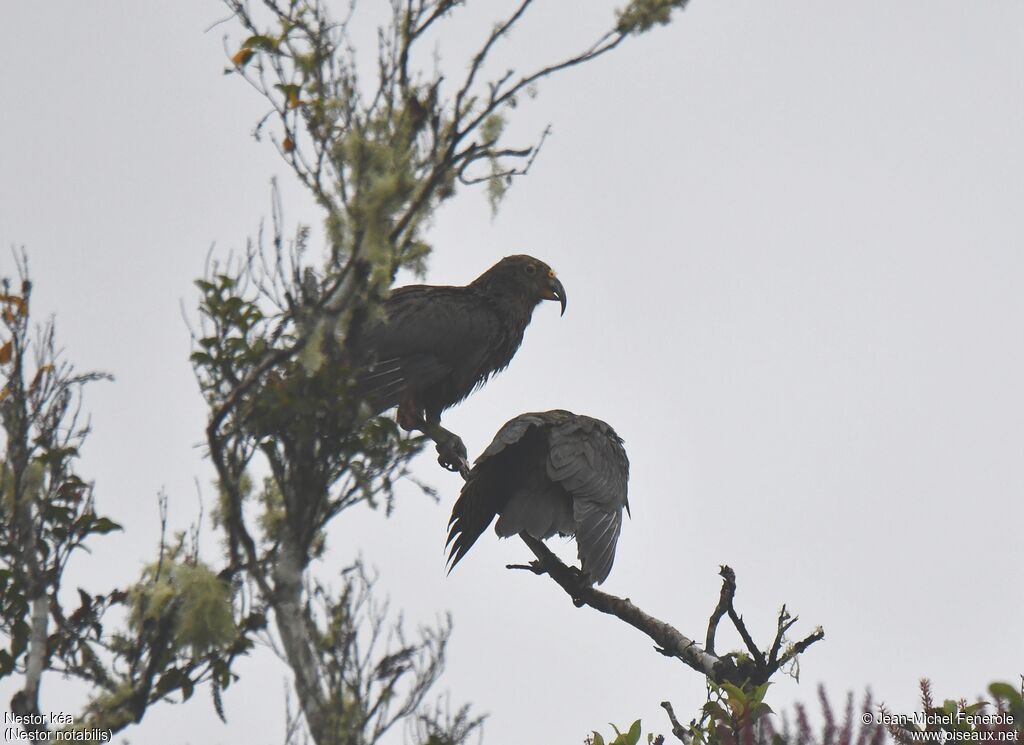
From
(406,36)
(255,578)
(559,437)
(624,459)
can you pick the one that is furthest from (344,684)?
(624,459)

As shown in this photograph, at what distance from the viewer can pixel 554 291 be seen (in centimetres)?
956

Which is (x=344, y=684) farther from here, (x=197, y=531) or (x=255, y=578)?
(x=197, y=531)

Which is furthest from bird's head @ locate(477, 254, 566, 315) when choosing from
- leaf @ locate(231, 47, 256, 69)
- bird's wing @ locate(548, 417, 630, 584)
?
leaf @ locate(231, 47, 256, 69)

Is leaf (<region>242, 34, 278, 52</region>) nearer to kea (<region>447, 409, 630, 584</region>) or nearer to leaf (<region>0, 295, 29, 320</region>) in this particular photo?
leaf (<region>0, 295, 29, 320</region>)

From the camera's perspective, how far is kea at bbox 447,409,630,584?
21.3 feet

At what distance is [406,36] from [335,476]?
5.61ft

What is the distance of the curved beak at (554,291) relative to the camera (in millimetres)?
9555

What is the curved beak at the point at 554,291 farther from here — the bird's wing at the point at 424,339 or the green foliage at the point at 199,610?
the green foliage at the point at 199,610

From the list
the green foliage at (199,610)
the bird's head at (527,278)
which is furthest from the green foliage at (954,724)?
the bird's head at (527,278)

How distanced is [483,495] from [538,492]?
1.03 feet

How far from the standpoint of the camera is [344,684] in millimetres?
3863

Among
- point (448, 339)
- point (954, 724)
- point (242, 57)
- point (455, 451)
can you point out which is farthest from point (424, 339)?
point (954, 724)

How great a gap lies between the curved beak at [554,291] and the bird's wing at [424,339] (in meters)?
0.70

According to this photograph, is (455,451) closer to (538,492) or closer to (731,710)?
(538,492)
